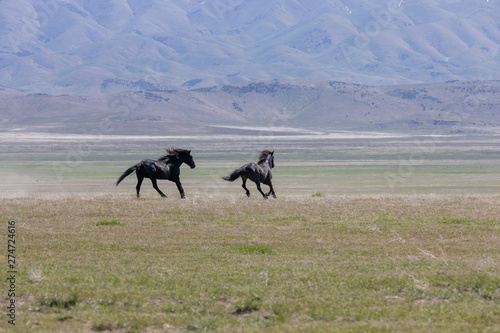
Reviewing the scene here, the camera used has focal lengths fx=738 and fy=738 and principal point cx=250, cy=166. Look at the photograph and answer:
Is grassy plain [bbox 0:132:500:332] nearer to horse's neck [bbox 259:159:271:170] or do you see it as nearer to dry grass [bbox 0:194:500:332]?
dry grass [bbox 0:194:500:332]

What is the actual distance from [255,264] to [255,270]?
1.87 feet

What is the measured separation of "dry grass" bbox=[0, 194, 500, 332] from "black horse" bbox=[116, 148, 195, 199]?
17.9 feet

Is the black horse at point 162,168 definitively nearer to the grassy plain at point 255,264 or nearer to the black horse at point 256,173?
the grassy plain at point 255,264

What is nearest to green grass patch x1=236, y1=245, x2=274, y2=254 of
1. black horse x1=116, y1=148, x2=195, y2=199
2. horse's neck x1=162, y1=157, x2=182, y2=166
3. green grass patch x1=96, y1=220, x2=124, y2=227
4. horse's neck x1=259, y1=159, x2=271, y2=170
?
green grass patch x1=96, y1=220, x2=124, y2=227

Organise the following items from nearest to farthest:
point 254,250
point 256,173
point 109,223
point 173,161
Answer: point 254,250, point 109,223, point 256,173, point 173,161

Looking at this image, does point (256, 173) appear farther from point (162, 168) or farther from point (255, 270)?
point (255, 270)

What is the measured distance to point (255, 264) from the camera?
12.6m

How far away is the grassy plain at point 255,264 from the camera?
9.10m

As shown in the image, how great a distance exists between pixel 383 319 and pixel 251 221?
1024 centimetres

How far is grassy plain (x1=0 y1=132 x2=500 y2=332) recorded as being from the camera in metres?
9.10

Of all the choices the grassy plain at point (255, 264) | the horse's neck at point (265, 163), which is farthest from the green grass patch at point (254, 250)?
the horse's neck at point (265, 163)

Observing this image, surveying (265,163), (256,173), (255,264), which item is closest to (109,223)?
(255,264)

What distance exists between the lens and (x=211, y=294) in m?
10.2

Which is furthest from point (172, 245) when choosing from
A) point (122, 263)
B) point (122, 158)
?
point (122, 158)
